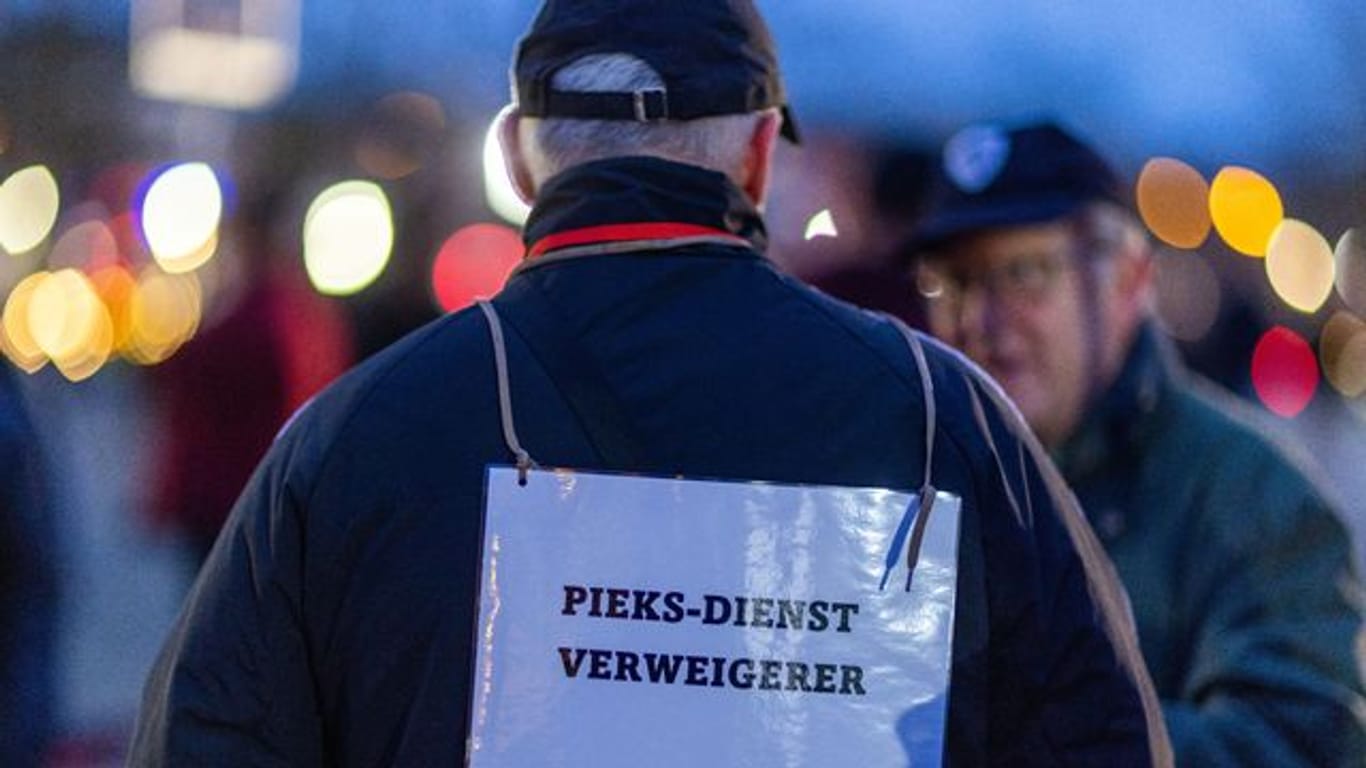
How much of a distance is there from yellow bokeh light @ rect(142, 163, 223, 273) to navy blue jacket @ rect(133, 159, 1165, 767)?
1528 cm

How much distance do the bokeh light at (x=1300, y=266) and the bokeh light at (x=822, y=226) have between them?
10661mm

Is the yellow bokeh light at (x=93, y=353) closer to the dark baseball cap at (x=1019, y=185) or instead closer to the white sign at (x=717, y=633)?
the dark baseball cap at (x=1019, y=185)

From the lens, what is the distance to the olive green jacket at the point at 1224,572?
3660 mm

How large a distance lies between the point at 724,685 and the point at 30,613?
137 inches

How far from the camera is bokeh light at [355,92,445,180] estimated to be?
44.8 ft

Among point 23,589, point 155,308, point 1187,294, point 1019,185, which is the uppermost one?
point 1019,185

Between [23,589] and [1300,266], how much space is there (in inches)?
663

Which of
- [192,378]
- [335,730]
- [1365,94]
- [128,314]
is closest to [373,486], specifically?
[335,730]

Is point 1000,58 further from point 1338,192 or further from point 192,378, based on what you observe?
point 1338,192

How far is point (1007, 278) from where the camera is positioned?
4375 mm

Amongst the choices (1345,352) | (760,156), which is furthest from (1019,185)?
(1345,352)

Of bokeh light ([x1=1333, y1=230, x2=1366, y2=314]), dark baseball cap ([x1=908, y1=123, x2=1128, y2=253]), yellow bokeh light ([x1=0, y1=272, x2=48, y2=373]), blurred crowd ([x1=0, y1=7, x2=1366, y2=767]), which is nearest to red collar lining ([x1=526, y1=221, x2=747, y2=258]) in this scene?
blurred crowd ([x1=0, y1=7, x2=1366, y2=767])

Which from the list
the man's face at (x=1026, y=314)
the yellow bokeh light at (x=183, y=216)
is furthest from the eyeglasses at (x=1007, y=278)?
the yellow bokeh light at (x=183, y=216)

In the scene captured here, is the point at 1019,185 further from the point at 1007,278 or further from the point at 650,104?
the point at 650,104
